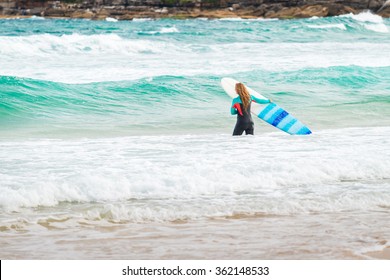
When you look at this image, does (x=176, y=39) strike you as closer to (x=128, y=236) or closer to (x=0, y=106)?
(x=0, y=106)

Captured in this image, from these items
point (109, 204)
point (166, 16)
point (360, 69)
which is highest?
point (109, 204)

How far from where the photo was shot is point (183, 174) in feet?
21.1

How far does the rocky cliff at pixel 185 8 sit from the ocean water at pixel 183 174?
4960 centimetres

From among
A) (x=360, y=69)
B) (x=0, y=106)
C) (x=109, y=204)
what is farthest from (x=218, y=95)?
(x=109, y=204)

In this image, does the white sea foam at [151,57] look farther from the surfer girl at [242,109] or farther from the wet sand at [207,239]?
the wet sand at [207,239]

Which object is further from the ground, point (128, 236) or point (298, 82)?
point (128, 236)

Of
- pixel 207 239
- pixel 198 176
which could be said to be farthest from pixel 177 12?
pixel 207 239

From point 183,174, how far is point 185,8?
217 ft

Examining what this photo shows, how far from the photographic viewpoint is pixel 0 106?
12914mm

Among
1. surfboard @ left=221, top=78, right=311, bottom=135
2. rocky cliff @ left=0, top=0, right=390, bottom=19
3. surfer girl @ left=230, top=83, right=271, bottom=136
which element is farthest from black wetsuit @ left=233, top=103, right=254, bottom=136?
rocky cliff @ left=0, top=0, right=390, bottom=19

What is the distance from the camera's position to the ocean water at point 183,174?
454cm

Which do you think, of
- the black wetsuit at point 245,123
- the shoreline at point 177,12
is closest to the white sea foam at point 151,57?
the black wetsuit at point 245,123

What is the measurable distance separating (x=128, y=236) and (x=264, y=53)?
2073 centimetres

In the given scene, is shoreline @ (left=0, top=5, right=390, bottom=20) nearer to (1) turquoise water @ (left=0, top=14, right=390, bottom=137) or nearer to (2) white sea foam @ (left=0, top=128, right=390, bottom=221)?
(1) turquoise water @ (left=0, top=14, right=390, bottom=137)
